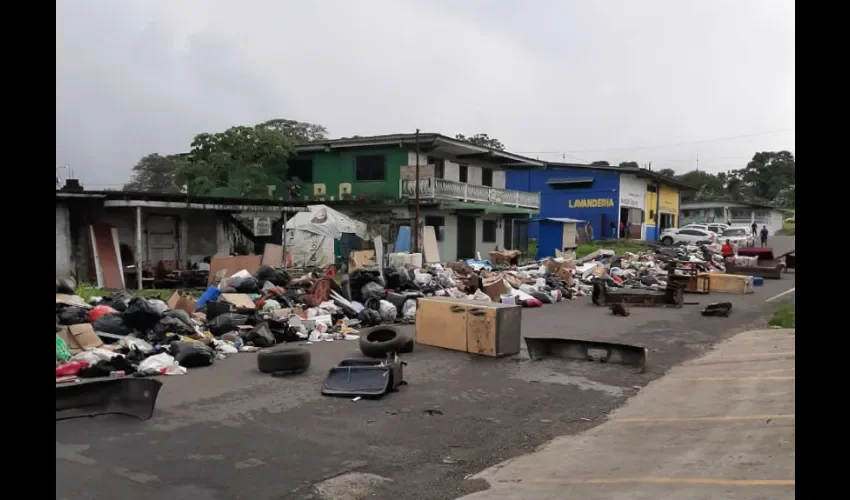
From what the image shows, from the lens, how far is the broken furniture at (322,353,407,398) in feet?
24.8

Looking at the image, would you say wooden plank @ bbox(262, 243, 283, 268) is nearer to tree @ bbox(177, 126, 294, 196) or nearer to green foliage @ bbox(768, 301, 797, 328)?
tree @ bbox(177, 126, 294, 196)

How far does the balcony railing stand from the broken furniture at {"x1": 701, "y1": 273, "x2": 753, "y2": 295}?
11831 mm

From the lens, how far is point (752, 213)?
64438 millimetres

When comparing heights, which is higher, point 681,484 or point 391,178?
point 391,178

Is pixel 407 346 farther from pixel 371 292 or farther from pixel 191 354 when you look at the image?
pixel 371 292

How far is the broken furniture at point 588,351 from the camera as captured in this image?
31.1ft

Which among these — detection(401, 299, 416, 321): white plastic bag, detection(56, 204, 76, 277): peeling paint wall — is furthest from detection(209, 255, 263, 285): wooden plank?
detection(401, 299, 416, 321): white plastic bag

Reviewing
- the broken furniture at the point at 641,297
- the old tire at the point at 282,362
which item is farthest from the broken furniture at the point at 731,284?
the old tire at the point at 282,362

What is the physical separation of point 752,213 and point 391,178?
48762 mm

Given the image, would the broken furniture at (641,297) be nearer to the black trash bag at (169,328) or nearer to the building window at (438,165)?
the black trash bag at (169,328)

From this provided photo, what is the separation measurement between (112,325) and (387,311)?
225 inches

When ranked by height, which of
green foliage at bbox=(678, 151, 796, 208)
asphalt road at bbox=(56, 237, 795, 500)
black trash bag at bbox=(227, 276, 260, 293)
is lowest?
asphalt road at bbox=(56, 237, 795, 500)

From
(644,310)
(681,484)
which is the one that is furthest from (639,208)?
(681,484)
